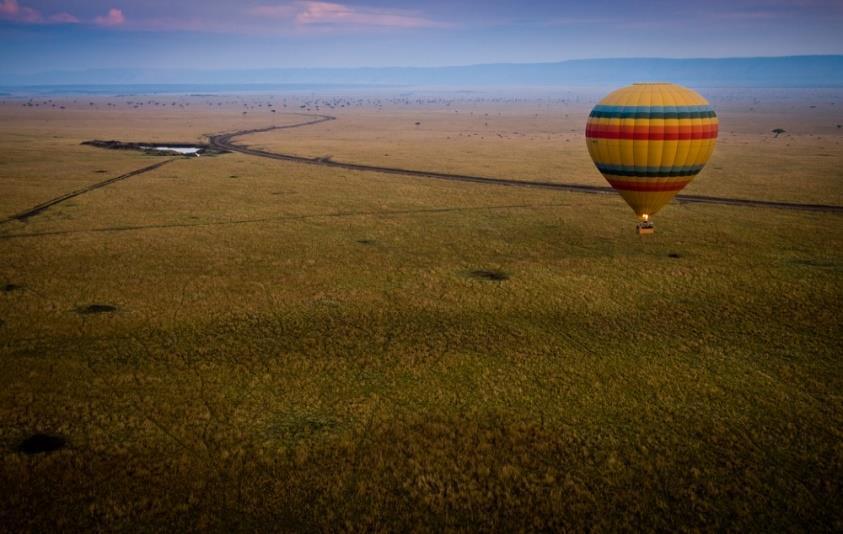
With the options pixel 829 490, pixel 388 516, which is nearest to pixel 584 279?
pixel 829 490

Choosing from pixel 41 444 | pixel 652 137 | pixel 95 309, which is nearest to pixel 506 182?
pixel 652 137

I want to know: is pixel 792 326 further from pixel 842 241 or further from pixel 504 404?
pixel 842 241

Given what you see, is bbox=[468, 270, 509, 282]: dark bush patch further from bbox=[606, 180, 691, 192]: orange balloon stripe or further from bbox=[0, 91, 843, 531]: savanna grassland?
bbox=[606, 180, 691, 192]: orange balloon stripe

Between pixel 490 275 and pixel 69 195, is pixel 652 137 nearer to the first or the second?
pixel 490 275

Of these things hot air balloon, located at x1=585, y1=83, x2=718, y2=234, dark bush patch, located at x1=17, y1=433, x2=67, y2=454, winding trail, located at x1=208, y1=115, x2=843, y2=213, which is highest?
hot air balloon, located at x1=585, y1=83, x2=718, y2=234

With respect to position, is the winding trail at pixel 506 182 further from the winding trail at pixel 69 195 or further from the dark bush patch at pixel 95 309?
the dark bush patch at pixel 95 309

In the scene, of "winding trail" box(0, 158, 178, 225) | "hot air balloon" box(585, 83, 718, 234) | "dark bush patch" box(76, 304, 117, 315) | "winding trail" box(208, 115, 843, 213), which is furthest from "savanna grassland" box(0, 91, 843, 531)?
"winding trail" box(208, 115, 843, 213)
